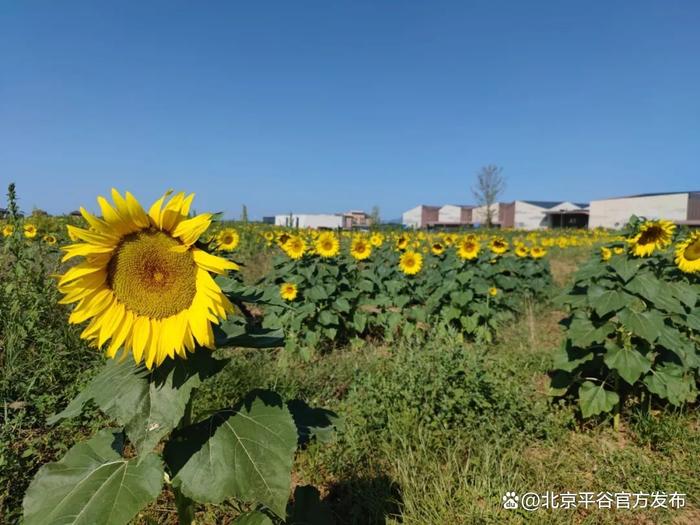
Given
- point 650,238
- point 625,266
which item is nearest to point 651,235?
point 650,238

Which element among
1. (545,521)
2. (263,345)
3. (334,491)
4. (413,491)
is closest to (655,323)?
(545,521)

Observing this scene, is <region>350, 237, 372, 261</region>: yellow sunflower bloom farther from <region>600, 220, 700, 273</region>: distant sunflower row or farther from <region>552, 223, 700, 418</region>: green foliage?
<region>600, 220, 700, 273</region>: distant sunflower row

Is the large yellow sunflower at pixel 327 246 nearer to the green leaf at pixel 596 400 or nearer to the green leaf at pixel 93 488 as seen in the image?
the green leaf at pixel 596 400

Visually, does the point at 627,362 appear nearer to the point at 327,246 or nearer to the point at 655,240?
the point at 655,240

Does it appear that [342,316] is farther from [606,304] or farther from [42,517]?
[42,517]

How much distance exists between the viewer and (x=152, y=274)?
1127 mm

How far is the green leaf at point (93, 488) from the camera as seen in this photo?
44.4 inches

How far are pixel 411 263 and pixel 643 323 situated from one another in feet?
10.5

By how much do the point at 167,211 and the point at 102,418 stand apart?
92.5 inches

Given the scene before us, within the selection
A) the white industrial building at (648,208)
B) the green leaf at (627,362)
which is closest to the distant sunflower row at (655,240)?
the green leaf at (627,362)

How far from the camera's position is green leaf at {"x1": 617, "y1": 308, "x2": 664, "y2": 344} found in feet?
9.23

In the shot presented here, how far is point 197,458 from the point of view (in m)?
1.20

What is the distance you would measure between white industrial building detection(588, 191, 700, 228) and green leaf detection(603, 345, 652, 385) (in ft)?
132

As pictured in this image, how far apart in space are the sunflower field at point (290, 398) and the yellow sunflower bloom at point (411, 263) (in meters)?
0.94
